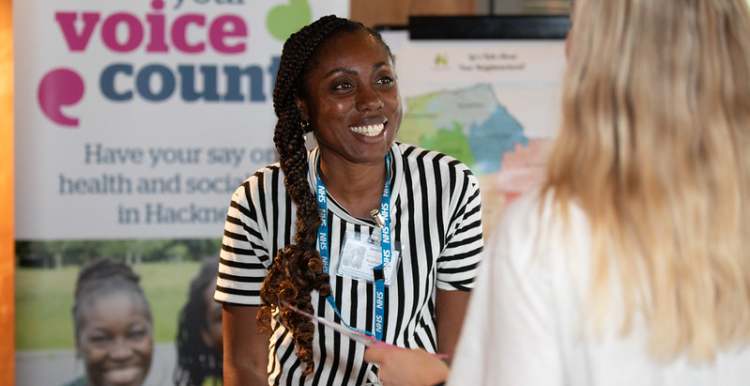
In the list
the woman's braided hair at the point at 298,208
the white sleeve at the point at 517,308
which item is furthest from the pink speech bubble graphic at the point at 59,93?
the white sleeve at the point at 517,308

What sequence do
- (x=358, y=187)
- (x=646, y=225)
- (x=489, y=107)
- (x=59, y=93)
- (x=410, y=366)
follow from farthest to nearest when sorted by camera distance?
(x=489, y=107) → (x=59, y=93) → (x=358, y=187) → (x=410, y=366) → (x=646, y=225)

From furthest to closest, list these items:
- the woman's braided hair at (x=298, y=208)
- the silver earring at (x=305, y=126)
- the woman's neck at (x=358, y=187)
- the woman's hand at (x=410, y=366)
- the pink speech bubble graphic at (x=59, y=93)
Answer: the pink speech bubble graphic at (x=59, y=93) → the silver earring at (x=305, y=126) → the woman's neck at (x=358, y=187) → the woman's braided hair at (x=298, y=208) → the woman's hand at (x=410, y=366)

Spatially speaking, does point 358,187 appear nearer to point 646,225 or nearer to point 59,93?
point 646,225

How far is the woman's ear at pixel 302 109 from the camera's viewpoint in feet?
7.18

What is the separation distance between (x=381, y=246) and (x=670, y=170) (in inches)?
41.6

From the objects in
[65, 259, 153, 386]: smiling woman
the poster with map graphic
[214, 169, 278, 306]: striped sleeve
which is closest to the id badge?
[214, 169, 278, 306]: striped sleeve

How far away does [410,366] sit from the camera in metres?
1.56

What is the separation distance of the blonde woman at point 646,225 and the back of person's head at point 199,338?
2438 mm

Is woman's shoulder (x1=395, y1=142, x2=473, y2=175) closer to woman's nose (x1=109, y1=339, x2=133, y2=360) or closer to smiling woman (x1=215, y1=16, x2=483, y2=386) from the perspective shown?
smiling woman (x1=215, y1=16, x2=483, y2=386)

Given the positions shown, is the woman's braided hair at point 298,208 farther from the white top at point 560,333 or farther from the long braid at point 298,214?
the white top at point 560,333

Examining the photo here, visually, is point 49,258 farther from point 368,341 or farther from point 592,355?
point 592,355

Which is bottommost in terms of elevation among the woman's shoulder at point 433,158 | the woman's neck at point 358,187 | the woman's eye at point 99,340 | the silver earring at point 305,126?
the woman's eye at point 99,340

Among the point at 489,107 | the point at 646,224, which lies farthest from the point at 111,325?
the point at 646,224

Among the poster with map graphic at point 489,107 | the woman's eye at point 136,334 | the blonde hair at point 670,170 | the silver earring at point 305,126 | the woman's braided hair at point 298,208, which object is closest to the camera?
the blonde hair at point 670,170
